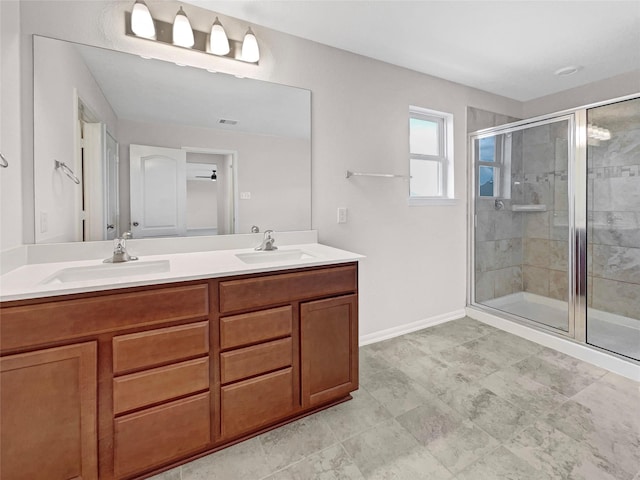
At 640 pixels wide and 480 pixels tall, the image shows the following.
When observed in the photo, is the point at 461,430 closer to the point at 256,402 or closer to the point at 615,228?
the point at 256,402

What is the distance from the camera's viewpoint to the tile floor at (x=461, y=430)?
135 cm

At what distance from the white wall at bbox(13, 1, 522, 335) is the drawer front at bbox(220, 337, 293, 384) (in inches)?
39.3

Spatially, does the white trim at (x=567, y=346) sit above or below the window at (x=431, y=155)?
below

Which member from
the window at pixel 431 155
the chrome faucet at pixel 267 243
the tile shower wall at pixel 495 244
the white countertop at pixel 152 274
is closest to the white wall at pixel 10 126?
the white countertop at pixel 152 274

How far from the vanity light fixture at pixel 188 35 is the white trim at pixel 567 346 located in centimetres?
300

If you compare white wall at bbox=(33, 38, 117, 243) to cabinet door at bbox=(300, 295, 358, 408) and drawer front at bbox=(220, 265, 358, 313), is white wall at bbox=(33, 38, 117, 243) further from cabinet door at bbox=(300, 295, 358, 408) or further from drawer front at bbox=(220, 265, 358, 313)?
cabinet door at bbox=(300, 295, 358, 408)

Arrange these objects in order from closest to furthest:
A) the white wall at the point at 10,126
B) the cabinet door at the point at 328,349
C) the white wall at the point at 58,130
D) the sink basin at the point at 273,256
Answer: the white wall at the point at 10,126
the white wall at the point at 58,130
the cabinet door at the point at 328,349
the sink basin at the point at 273,256

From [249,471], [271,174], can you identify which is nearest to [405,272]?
[271,174]

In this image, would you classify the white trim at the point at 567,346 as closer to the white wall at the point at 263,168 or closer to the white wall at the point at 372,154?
the white wall at the point at 372,154

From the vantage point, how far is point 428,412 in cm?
173

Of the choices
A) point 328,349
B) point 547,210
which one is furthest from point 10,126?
point 547,210

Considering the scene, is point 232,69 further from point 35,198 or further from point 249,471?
point 249,471

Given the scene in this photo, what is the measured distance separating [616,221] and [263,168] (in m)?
3.16

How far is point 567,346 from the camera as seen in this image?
239 cm
